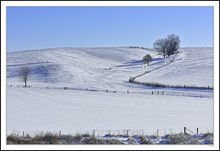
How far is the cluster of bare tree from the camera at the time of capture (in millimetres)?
106269

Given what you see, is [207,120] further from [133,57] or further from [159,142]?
[133,57]

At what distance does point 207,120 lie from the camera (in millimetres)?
23344

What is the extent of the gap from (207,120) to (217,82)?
9575mm

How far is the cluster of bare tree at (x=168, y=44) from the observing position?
10627 centimetres

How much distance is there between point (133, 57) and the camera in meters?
113

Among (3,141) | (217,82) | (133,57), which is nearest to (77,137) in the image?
(3,141)

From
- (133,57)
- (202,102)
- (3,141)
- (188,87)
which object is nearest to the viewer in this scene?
(3,141)

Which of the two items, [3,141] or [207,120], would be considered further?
[207,120]

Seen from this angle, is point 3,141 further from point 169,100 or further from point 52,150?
point 169,100

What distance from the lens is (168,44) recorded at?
10719cm

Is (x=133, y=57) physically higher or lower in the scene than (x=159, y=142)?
higher

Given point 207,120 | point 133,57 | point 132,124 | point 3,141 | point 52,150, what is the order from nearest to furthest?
1. point 52,150
2. point 3,141
3. point 132,124
4. point 207,120
5. point 133,57

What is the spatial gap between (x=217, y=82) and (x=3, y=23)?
46.0 feet

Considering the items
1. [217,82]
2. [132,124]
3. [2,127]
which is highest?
[217,82]
